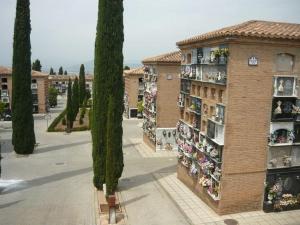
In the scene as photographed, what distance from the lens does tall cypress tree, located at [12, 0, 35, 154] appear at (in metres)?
30.5

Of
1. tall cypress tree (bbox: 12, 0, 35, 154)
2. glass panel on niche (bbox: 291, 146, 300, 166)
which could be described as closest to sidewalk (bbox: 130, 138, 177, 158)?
tall cypress tree (bbox: 12, 0, 35, 154)

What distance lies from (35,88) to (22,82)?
32.7 m

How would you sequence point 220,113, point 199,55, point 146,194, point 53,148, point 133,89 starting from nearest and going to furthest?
point 220,113, point 199,55, point 146,194, point 53,148, point 133,89

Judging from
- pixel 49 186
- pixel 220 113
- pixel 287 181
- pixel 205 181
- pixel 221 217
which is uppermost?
pixel 220 113

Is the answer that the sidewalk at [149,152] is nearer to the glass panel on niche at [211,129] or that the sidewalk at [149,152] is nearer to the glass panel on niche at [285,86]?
the glass panel on niche at [211,129]

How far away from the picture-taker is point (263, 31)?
54.3 feet

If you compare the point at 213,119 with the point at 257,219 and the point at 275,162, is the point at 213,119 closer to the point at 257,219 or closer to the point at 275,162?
the point at 275,162

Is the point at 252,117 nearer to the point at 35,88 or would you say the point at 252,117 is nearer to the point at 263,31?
the point at 263,31

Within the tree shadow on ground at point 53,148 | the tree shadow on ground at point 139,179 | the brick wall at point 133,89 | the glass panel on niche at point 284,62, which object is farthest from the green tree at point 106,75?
the brick wall at point 133,89

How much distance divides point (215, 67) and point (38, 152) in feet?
71.4

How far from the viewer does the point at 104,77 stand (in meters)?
20.5

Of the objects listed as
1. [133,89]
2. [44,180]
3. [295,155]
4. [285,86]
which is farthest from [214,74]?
[133,89]

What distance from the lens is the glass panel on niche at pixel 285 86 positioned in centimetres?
1694

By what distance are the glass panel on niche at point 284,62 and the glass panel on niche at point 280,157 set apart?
4171 millimetres
